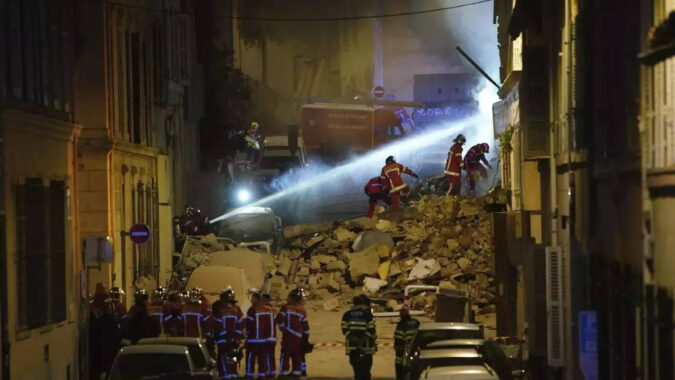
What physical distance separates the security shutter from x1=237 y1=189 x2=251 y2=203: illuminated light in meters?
31.8

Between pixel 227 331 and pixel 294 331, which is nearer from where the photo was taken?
pixel 227 331

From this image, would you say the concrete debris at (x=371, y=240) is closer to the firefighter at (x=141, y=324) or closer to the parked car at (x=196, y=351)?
the firefighter at (x=141, y=324)

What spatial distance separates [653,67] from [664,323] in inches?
108

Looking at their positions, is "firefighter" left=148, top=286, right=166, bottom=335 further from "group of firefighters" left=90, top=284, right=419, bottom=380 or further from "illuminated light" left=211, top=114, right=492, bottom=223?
"illuminated light" left=211, top=114, right=492, bottom=223

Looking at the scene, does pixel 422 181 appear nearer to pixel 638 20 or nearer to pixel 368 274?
pixel 368 274

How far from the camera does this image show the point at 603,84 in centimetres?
1681

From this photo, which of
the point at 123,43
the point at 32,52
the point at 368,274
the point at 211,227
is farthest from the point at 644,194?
the point at 211,227

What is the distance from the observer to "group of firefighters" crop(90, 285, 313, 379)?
2147 cm

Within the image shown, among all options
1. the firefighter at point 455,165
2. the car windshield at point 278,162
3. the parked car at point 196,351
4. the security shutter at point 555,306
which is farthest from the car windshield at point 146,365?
the car windshield at point 278,162

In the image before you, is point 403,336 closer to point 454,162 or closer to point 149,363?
point 149,363

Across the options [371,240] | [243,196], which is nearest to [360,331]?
[371,240]

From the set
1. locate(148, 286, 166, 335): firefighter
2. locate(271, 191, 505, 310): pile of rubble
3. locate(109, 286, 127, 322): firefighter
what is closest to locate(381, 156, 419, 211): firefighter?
locate(271, 191, 505, 310): pile of rubble

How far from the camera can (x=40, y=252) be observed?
67.4ft

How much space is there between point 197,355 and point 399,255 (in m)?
18.3
